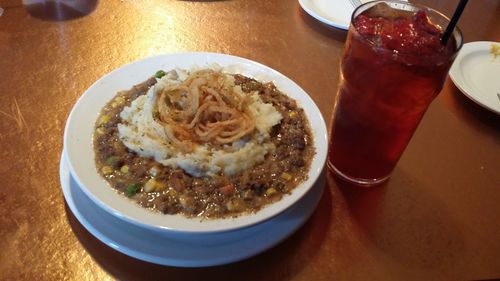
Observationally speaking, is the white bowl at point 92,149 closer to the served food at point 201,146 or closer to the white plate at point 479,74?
the served food at point 201,146

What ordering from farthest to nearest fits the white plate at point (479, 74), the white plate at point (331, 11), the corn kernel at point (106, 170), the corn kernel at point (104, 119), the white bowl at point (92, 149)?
the white plate at point (331, 11) → the white plate at point (479, 74) → the corn kernel at point (104, 119) → the corn kernel at point (106, 170) → the white bowl at point (92, 149)

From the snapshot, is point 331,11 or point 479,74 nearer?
point 479,74

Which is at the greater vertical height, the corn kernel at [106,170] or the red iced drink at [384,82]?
the red iced drink at [384,82]

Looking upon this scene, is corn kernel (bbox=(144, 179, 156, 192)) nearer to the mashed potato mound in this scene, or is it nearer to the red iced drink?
the mashed potato mound

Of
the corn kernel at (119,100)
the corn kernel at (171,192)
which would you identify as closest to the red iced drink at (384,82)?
the corn kernel at (171,192)

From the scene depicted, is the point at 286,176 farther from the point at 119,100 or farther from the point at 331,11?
the point at 331,11

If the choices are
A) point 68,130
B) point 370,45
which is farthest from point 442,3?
point 68,130

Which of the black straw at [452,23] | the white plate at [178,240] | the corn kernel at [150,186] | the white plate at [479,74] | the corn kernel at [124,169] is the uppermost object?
the black straw at [452,23]

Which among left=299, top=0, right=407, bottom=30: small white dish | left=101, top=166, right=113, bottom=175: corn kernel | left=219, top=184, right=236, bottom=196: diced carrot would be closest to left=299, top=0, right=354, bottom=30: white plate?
left=299, top=0, right=407, bottom=30: small white dish

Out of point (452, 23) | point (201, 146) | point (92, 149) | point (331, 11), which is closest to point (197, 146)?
point (201, 146)
